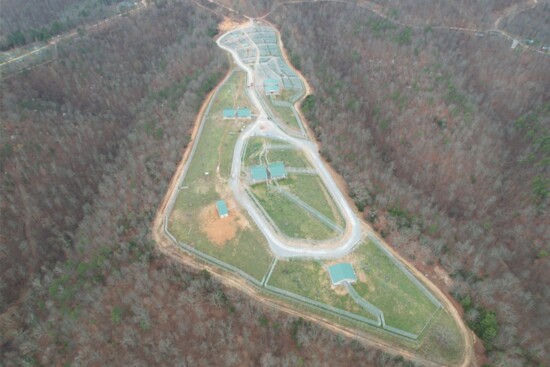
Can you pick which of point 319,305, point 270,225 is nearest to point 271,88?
point 270,225

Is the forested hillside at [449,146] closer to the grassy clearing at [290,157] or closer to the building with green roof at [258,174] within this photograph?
the grassy clearing at [290,157]

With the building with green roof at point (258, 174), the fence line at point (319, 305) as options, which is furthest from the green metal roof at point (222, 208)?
the fence line at point (319, 305)

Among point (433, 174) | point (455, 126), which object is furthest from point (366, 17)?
point (433, 174)

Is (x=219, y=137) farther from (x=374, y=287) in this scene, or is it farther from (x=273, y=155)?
(x=374, y=287)

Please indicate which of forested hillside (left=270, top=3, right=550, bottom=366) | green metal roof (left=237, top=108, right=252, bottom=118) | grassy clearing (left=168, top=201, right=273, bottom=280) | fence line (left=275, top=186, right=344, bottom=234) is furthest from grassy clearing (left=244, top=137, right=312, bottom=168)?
grassy clearing (left=168, top=201, right=273, bottom=280)

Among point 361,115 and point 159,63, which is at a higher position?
point 159,63

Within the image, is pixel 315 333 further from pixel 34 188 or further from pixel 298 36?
pixel 298 36
